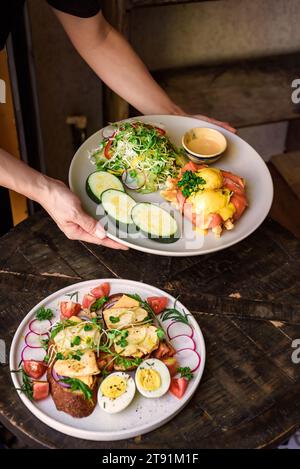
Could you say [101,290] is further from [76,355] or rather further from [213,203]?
[213,203]

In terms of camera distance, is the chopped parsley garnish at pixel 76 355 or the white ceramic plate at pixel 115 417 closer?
the white ceramic plate at pixel 115 417

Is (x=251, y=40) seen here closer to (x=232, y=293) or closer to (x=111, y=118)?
(x=111, y=118)

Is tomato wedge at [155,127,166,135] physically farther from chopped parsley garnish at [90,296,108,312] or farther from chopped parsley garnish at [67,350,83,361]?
chopped parsley garnish at [67,350,83,361]

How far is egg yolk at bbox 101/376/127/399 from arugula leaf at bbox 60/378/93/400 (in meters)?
0.05

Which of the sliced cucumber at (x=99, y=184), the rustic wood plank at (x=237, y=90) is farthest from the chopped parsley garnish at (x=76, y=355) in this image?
the rustic wood plank at (x=237, y=90)

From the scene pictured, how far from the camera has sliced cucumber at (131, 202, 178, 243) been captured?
213 cm

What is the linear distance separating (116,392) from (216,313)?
523mm

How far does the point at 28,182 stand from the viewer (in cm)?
210

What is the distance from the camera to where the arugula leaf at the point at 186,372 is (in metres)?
1.82

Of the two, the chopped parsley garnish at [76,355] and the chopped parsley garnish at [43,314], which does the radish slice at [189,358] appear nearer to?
the chopped parsley garnish at [76,355]

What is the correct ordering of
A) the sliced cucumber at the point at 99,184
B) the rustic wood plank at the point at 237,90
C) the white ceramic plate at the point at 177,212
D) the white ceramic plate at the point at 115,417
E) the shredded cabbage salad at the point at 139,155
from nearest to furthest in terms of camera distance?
1. the white ceramic plate at the point at 115,417
2. the white ceramic plate at the point at 177,212
3. the sliced cucumber at the point at 99,184
4. the shredded cabbage salad at the point at 139,155
5. the rustic wood plank at the point at 237,90

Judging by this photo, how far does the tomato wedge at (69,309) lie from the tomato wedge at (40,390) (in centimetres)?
27

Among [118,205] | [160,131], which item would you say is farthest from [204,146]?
[118,205]
